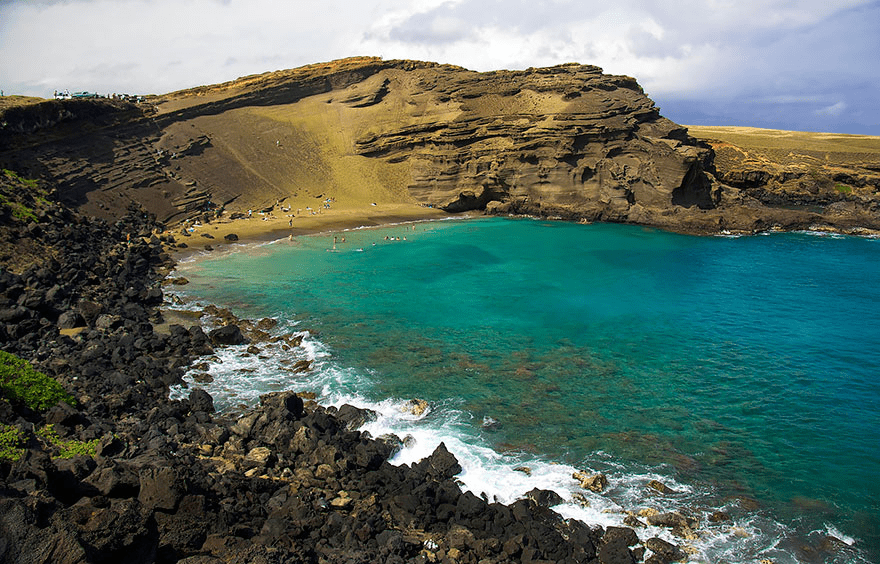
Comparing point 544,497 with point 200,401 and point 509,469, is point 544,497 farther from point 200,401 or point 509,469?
point 200,401

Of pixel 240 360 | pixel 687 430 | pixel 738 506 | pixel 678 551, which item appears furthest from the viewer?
pixel 240 360

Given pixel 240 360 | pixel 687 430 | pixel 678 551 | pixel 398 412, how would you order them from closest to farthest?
pixel 678 551 < pixel 687 430 < pixel 398 412 < pixel 240 360

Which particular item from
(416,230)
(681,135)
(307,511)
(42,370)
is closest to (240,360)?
(42,370)

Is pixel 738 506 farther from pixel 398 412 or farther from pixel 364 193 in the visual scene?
pixel 364 193

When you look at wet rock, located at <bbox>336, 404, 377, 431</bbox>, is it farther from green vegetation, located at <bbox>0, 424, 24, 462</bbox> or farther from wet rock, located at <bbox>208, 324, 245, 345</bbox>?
green vegetation, located at <bbox>0, 424, 24, 462</bbox>

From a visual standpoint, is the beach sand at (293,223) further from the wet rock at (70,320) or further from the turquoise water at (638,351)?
the wet rock at (70,320)

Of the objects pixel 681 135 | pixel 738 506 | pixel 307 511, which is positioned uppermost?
pixel 681 135

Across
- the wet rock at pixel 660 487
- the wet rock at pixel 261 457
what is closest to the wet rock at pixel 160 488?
the wet rock at pixel 261 457
